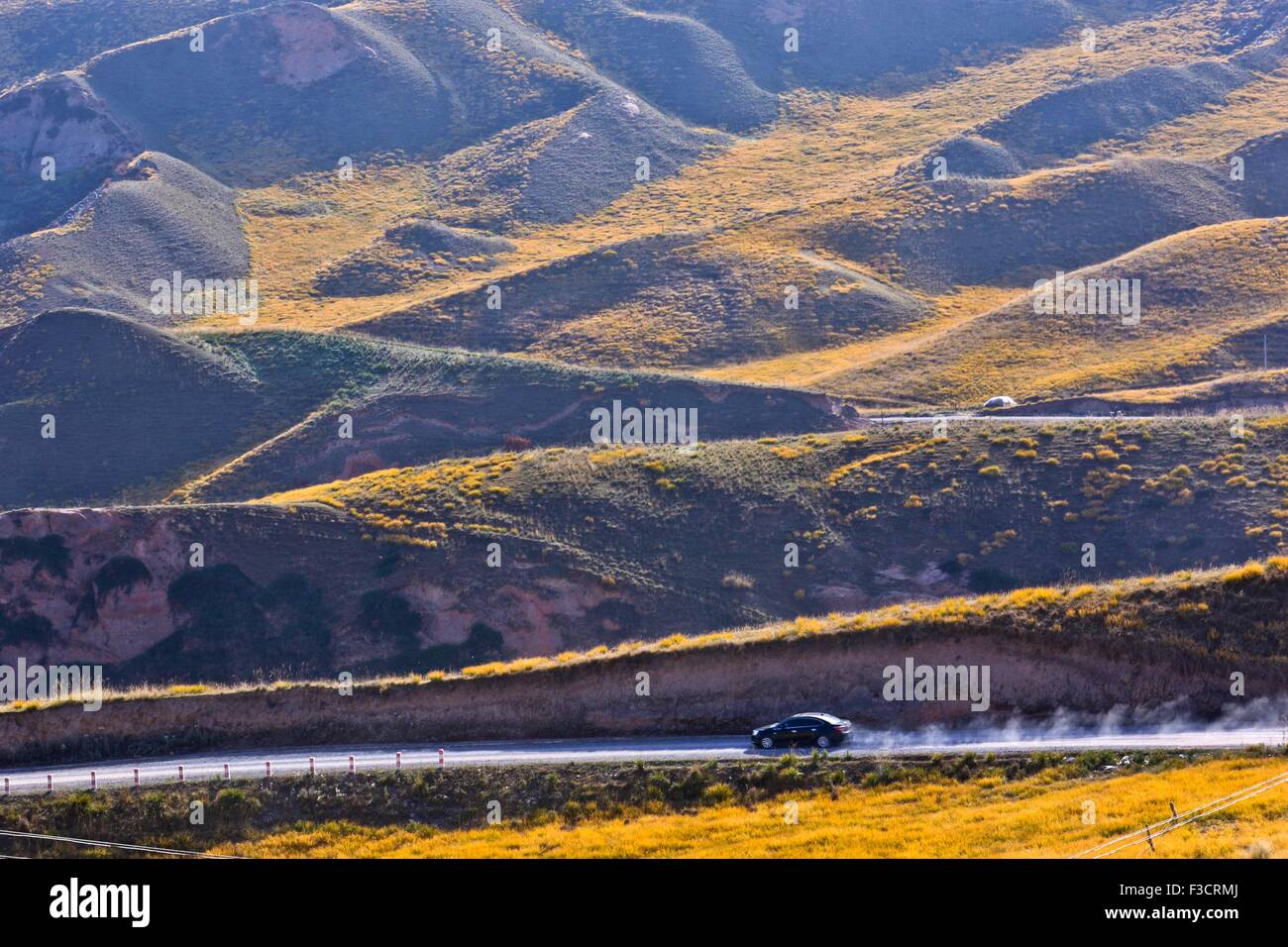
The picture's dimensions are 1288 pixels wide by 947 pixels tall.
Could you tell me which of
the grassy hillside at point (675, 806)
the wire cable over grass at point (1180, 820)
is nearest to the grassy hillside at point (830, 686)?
the grassy hillside at point (675, 806)

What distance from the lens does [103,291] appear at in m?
80.1

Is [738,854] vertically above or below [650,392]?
below

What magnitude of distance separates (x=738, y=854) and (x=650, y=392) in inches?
1658

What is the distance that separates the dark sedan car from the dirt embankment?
1.78 m

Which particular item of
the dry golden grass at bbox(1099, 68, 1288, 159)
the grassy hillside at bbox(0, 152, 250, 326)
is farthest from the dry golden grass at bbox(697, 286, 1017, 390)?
the grassy hillside at bbox(0, 152, 250, 326)

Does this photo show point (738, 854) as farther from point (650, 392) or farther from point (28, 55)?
point (28, 55)

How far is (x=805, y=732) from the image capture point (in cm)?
2666

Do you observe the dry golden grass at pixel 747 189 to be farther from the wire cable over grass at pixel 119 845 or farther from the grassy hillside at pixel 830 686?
the wire cable over grass at pixel 119 845

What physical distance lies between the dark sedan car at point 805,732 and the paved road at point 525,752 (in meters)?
0.25

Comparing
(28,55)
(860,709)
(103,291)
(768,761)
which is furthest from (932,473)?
(28,55)

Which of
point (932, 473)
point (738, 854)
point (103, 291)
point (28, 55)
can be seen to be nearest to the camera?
point (738, 854)

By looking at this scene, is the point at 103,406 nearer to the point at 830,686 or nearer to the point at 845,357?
the point at 845,357

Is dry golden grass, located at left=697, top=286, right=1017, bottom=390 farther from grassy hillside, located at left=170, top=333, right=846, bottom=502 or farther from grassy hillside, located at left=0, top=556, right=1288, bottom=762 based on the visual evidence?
grassy hillside, located at left=0, top=556, right=1288, bottom=762

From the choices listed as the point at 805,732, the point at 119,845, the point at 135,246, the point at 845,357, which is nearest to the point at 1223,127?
the point at 845,357
